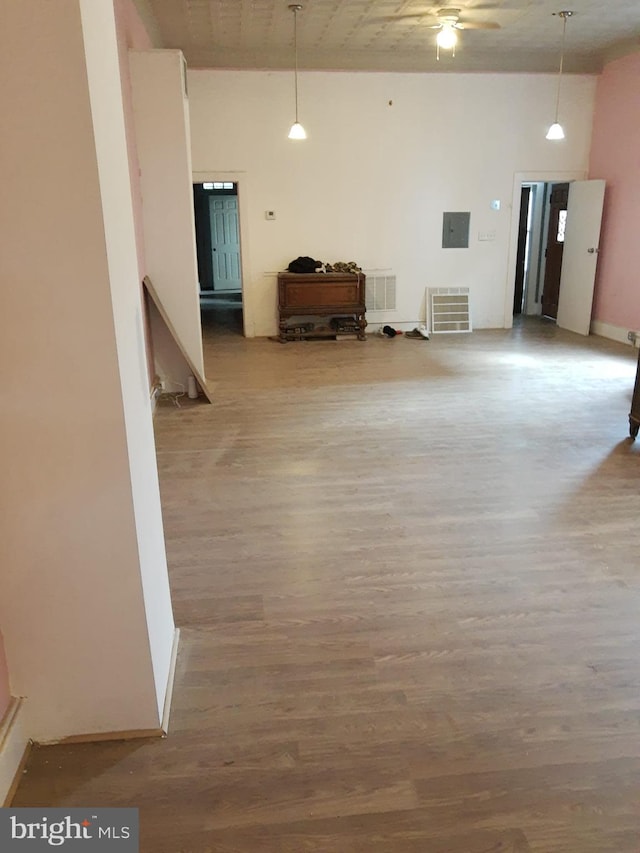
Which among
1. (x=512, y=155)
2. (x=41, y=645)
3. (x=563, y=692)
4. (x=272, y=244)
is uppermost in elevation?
(x=512, y=155)

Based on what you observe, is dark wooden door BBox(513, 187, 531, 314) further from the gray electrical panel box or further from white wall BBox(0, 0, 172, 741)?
white wall BBox(0, 0, 172, 741)

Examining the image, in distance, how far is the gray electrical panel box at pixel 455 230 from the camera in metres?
8.73

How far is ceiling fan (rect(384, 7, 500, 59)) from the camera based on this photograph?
231 inches

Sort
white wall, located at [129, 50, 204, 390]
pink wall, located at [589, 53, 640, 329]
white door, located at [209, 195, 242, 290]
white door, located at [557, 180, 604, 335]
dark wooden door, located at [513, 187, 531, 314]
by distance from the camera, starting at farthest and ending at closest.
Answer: white door, located at [209, 195, 242, 290], dark wooden door, located at [513, 187, 531, 314], white door, located at [557, 180, 604, 335], pink wall, located at [589, 53, 640, 329], white wall, located at [129, 50, 204, 390]

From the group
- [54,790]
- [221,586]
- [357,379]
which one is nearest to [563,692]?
[221,586]

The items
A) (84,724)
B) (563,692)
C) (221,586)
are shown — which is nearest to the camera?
(84,724)

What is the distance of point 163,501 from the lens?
11.9 feet

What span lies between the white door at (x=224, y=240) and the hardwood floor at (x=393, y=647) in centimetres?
913

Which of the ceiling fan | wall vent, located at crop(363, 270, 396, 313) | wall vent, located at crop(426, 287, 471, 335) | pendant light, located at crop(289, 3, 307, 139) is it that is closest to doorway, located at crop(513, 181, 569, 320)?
wall vent, located at crop(426, 287, 471, 335)

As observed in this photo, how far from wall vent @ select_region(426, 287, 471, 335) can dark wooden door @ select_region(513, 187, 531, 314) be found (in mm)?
1542

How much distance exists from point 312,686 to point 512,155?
8.26 metres

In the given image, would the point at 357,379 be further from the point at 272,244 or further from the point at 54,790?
the point at 54,790

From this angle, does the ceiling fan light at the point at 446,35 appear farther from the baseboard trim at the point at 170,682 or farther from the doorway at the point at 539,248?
the baseboard trim at the point at 170,682
